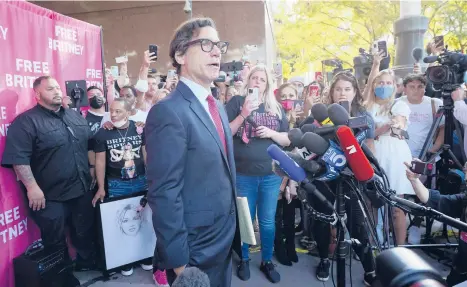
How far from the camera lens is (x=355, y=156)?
147 centimetres

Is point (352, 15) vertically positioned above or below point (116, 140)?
above

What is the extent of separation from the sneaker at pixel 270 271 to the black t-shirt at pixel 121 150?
5.15ft

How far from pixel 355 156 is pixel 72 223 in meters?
3.12

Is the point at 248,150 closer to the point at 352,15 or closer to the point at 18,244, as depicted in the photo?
the point at 18,244

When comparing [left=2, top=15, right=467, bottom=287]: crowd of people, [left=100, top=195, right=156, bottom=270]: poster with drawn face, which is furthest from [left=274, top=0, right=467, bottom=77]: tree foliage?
[left=100, top=195, right=156, bottom=270]: poster with drawn face

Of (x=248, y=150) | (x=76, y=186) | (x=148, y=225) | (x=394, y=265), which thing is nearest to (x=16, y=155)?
(x=76, y=186)

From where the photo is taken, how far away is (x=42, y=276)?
2910 millimetres

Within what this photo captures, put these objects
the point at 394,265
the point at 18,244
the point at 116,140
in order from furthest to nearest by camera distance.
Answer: the point at 116,140, the point at 18,244, the point at 394,265

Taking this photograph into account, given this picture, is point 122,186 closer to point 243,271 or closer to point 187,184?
point 243,271

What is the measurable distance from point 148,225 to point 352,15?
39.6 ft

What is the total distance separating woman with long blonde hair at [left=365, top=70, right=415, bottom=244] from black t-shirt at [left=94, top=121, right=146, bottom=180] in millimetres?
2398

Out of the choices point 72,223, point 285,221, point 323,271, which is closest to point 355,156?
point 323,271

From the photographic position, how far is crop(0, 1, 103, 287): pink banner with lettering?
3053 mm

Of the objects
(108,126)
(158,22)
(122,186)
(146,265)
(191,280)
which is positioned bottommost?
(146,265)
